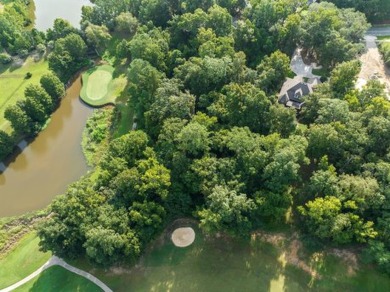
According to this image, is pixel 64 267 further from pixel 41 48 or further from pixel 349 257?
pixel 41 48

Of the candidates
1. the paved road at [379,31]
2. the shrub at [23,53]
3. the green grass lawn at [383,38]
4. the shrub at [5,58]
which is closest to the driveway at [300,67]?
the green grass lawn at [383,38]

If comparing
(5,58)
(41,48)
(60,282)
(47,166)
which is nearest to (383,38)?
(47,166)

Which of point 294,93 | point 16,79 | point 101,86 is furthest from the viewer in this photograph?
point 16,79

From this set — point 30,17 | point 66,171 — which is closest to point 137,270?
point 66,171

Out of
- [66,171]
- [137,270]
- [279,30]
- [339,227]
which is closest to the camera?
[339,227]

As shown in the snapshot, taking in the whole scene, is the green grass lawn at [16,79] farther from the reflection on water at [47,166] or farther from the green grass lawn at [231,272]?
the green grass lawn at [231,272]

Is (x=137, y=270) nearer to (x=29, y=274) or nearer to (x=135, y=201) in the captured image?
(x=135, y=201)

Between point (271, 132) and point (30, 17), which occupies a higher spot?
point (30, 17)
